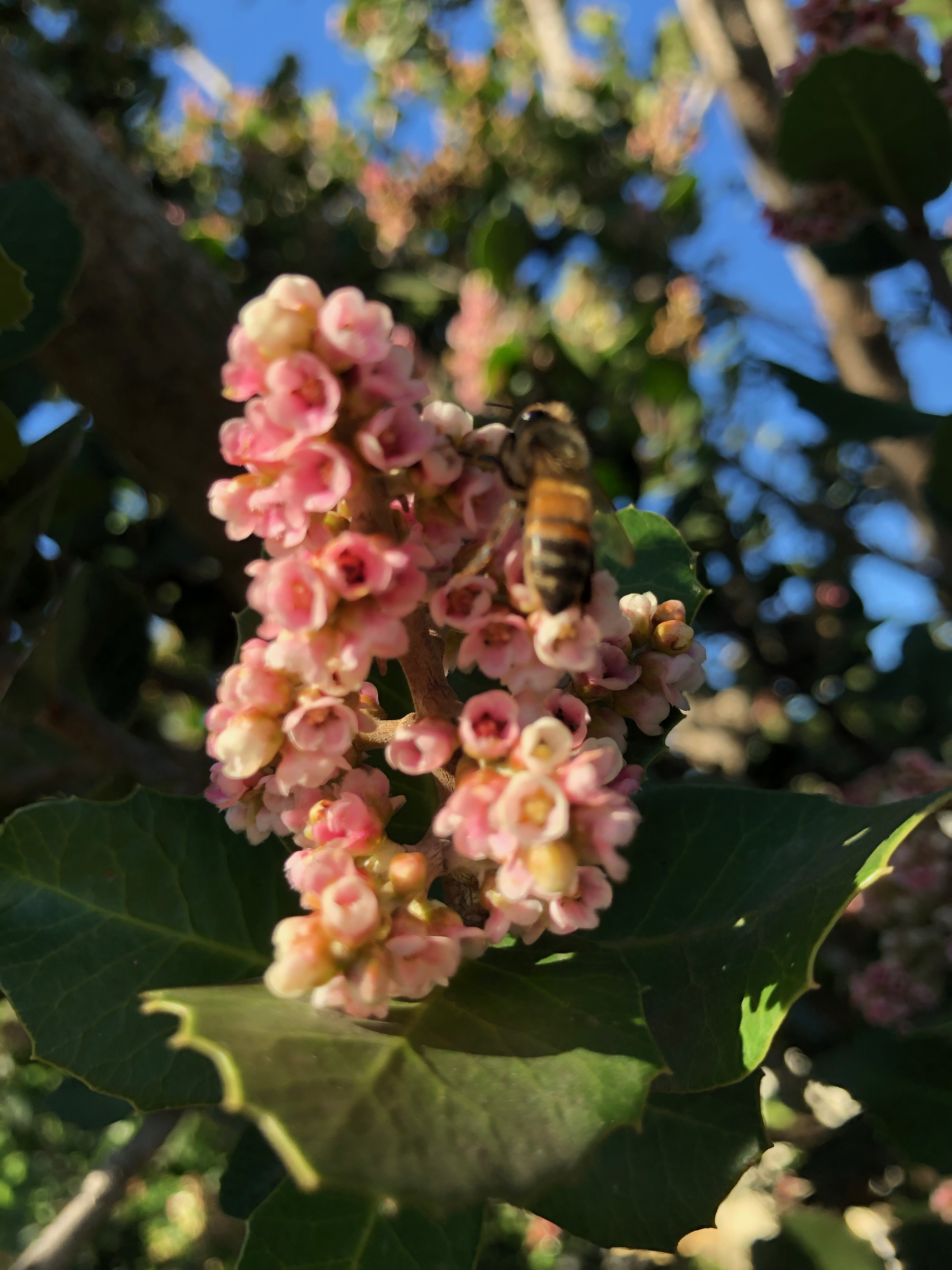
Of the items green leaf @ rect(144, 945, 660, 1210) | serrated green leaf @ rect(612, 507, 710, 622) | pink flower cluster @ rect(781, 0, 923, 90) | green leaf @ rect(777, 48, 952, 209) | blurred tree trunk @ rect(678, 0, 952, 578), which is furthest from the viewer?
blurred tree trunk @ rect(678, 0, 952, 578)

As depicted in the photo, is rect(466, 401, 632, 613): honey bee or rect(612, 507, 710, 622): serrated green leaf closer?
rect(466, 401, 632, 613): honey bee

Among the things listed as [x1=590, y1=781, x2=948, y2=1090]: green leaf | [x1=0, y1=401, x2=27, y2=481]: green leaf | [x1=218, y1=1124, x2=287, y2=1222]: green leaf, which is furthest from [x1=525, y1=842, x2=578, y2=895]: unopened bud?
[x1=0, y1=401, x2=27, y2=481]: green leaf

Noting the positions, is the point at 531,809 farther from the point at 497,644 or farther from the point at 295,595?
the point at 295,595

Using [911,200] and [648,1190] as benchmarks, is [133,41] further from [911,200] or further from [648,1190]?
[648,1190]

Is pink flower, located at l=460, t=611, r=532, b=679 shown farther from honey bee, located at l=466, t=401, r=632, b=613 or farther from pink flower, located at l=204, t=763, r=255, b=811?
pink flower, located at l=204, t=763, r=255, b=811

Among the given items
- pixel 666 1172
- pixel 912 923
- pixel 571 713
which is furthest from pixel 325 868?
pixel 912 923

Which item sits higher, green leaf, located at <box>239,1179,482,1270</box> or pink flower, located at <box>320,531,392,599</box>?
pink flower, located at <box>320,531,392,599</box>

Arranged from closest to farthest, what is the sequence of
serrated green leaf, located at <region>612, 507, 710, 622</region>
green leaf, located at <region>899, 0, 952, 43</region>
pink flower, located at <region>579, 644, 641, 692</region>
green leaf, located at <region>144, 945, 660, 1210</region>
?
green leaf, located at <region>144, 945, 660, 1210</region>, pink flower, located at <region>579, 644, 641, 692</region>, serrated green leaf, located at <region>612, 507, 710, 622</region>, green leaf, located at <region>899, 0, 952, 43</region>
